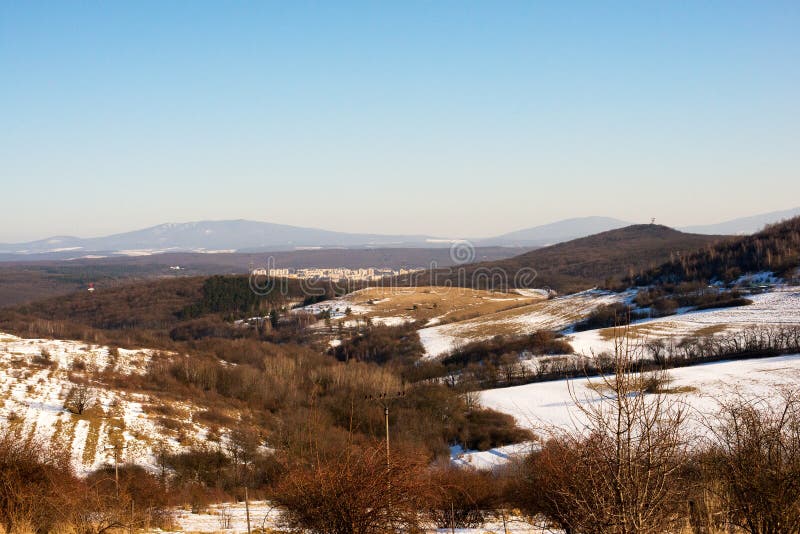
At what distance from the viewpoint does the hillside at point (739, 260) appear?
124375 millimetres

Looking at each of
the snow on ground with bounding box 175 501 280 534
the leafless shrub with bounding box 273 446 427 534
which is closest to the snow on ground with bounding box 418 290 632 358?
the snow on ground with bounding box 175 501 280 534

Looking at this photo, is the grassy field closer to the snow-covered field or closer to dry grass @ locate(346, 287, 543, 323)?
dry grass @ locate(346, 287, 543, 323)

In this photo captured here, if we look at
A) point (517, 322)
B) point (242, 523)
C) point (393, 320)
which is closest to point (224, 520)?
point (242, 523)

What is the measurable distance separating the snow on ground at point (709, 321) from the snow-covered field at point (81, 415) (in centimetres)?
5575

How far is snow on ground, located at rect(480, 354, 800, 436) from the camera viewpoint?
53594mm

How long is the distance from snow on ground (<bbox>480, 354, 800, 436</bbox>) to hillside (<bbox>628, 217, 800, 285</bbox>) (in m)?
64.0

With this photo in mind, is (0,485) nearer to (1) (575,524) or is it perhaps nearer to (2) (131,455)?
(1) (575,524)

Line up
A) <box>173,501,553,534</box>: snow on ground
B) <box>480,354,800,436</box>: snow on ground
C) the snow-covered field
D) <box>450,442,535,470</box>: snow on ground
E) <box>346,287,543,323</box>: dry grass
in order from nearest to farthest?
<box>173,501,553,534</box>: snow on ground, the snow-covered field, <box>450,442,535,470</box>: snow on ground, <box>480,354,800,436</box>: snow on ground, <box>346,287,543,323</box>: dry grass

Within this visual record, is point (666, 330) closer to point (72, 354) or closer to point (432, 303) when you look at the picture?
point (432, 303)

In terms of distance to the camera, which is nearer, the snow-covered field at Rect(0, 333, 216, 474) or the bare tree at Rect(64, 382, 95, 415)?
the snow-covered field at Rect(0, 333, 216, 474)

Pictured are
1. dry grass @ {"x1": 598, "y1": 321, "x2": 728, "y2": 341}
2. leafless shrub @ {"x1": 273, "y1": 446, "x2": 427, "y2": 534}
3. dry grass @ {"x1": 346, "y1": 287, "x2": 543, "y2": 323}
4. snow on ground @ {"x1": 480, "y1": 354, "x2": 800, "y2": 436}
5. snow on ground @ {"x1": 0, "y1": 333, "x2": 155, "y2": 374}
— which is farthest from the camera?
dry grass @ {"x1": 346, "y1": 287, "x2": 543, "y2": 323}

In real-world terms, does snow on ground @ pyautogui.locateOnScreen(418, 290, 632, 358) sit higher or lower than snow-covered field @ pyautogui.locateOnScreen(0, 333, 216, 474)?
lower

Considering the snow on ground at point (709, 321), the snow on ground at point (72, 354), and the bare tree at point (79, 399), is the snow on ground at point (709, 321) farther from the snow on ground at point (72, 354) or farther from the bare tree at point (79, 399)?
the bare tree at point (79, 399)

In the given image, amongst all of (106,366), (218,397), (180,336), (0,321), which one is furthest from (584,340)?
(0,321)
